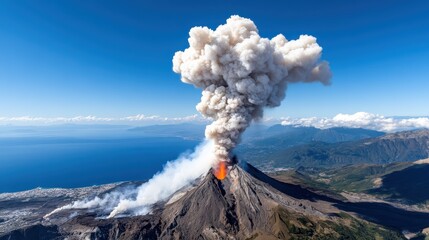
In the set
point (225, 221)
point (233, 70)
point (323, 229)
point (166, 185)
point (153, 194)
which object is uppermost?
point (233, 70)

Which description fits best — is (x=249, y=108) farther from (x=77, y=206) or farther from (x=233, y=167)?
(x=77, y=206)

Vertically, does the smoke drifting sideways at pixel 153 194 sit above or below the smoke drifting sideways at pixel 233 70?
below

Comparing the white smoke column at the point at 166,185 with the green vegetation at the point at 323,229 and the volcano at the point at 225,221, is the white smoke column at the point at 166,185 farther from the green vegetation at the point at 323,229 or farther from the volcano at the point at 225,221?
the green vegetation at the point at 323,229

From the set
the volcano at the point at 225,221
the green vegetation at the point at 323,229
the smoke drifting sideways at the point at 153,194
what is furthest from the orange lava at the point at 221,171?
the green vegetation at the point at 323,229

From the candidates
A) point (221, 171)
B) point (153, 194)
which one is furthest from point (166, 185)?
point (221, 171)

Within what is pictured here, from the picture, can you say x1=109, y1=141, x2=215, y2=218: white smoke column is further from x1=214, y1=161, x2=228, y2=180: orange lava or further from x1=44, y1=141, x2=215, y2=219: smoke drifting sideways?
x1=214, y1=161, x2=228, y2=180: orange lava

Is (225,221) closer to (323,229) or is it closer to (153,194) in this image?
(323,229)

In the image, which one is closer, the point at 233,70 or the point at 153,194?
the point at 233,70
